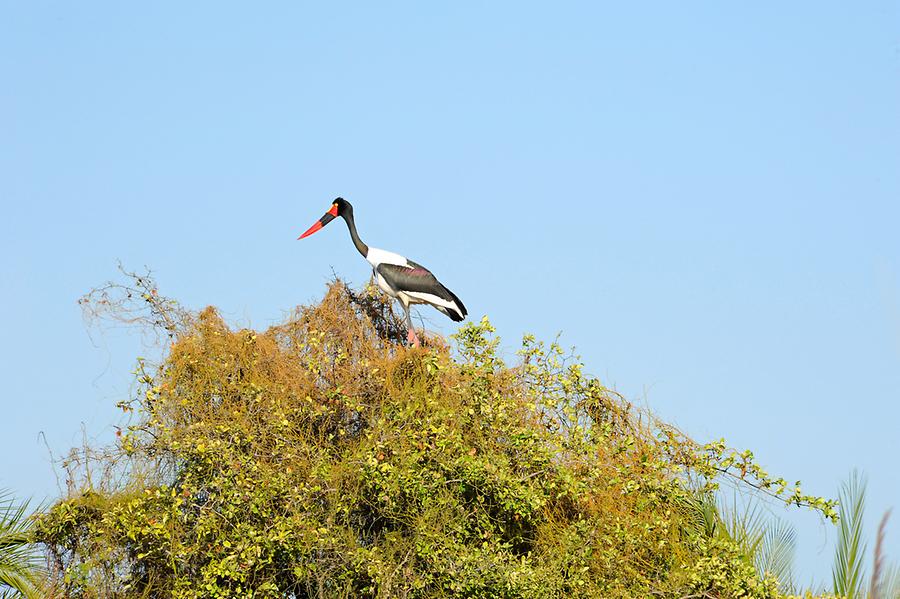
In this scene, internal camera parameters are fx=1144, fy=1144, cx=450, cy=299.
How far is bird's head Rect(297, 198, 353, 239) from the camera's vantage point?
15.5 m

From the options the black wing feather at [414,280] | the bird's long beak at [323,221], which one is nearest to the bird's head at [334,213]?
the bird's long beak at [323,221]

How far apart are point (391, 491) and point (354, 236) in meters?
5.55

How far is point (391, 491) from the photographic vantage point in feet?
33.7

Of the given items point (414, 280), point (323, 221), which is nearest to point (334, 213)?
point (323, 221)

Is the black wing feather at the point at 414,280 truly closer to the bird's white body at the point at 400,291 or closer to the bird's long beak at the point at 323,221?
the bird's white body at the point at 400,291

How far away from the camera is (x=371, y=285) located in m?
13.0

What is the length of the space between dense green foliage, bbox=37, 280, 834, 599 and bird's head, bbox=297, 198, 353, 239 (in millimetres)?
3855

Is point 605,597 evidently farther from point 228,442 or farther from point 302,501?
point 228,442

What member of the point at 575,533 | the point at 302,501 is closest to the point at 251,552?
the point at 302,501

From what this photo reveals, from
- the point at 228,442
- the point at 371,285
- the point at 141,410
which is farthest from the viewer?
the point at 371,285

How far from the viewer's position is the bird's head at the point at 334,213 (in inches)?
611

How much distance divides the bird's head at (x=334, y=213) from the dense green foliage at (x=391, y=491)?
386 centimetres

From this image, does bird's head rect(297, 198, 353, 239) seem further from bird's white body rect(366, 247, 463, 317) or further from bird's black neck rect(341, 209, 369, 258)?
bird's white body rect(366, 247, 463, 317)

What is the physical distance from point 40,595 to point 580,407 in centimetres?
555
